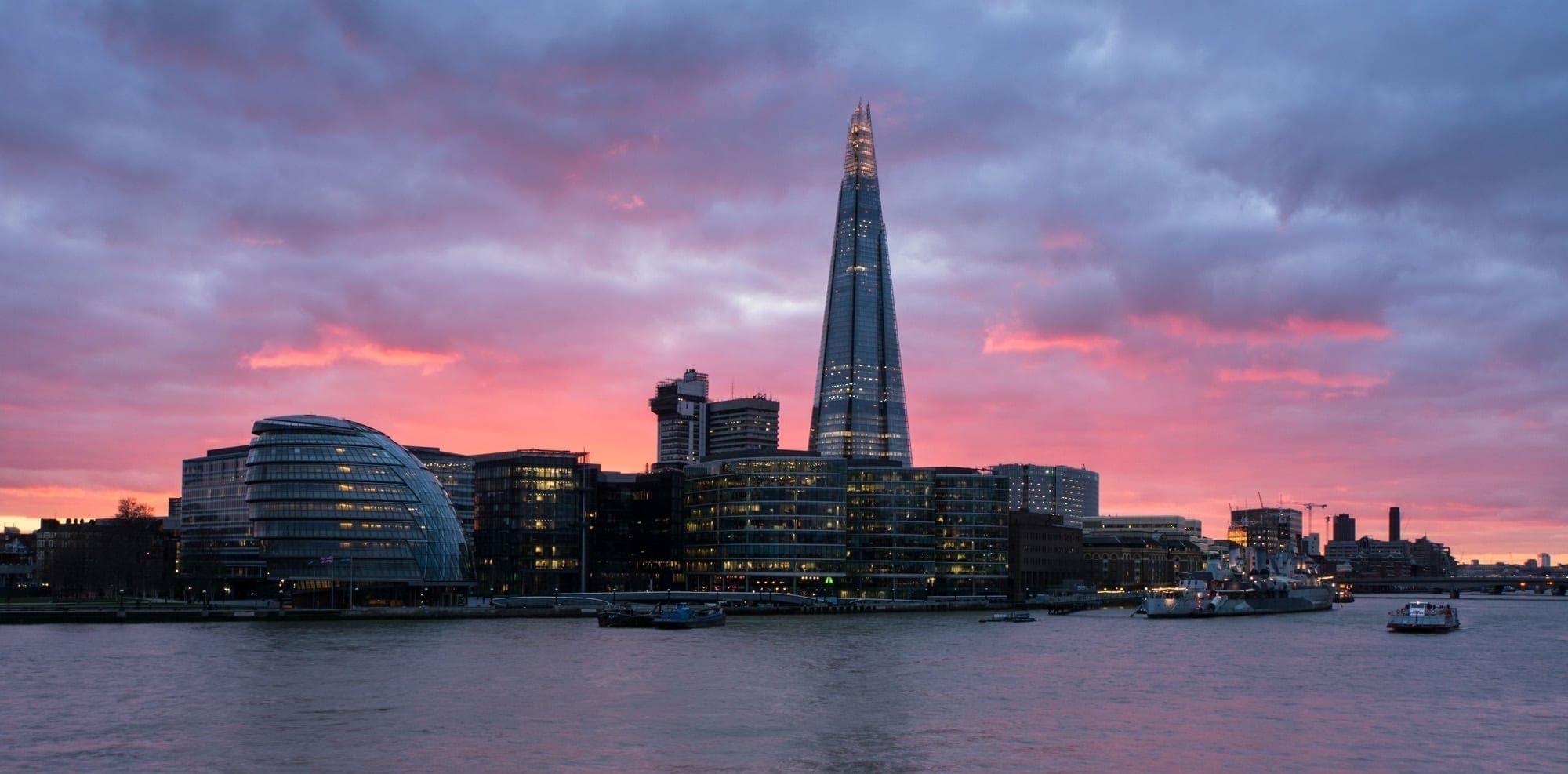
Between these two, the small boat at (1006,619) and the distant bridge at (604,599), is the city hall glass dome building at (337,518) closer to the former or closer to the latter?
the distant bridge at (604,599)

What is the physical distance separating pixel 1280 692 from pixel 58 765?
2599 inches

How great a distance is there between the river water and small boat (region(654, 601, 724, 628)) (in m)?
20.0

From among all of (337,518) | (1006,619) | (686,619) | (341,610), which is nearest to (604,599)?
(337,518)

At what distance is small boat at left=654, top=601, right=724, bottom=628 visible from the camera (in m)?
152

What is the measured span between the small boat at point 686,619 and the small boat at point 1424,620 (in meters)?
78.0

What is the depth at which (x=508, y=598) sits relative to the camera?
184 meters

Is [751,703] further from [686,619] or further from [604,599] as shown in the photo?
[604,599]

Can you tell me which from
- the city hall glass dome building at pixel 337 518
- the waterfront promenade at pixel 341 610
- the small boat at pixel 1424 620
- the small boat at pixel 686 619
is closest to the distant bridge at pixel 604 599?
the waterfront promenade at pixel 341 610

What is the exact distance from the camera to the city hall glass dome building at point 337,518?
17600cm

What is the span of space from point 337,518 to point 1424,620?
132387 mm

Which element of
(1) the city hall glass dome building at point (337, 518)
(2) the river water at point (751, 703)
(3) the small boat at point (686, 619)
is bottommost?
(3) the small boat at point (686, 619)

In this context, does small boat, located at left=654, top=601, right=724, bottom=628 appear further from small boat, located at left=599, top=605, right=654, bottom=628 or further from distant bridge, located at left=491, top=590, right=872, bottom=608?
distant bridge, located at left=491, top=590, right=872, bottom=608

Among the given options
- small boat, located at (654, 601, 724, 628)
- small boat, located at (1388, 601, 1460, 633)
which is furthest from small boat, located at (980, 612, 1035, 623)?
small boat, located at (1388, 601, 1460, 633)

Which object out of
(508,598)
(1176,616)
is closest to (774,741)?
(508,598)
